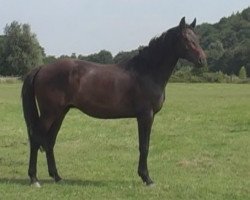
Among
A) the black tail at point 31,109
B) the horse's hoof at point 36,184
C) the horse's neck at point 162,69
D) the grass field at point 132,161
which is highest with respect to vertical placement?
the horse's neck at point 162,69

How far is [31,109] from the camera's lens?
913 centimetres

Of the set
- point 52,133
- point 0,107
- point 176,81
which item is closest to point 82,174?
point 52,133

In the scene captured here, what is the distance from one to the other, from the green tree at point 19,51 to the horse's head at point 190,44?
89.9 m

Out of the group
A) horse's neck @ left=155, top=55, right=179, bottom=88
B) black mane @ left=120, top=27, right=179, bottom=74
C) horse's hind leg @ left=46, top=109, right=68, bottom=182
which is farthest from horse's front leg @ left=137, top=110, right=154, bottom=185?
horse's hind leg @ left=46, top=109, right=68, bottom=182

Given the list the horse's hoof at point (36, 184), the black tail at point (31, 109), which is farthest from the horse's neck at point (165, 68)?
the horse's hoof at point (36, 184)

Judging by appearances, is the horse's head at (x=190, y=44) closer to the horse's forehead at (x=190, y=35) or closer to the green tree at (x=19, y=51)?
the horse's forehead at (x=190, y=35)

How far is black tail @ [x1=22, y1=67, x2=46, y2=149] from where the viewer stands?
909cm

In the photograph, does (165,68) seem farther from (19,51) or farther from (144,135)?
(19,51)

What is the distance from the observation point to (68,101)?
9047 millimetres

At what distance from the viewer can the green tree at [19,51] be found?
9881 centimetres

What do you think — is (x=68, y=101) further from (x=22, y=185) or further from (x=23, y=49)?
(x=23, y=49)

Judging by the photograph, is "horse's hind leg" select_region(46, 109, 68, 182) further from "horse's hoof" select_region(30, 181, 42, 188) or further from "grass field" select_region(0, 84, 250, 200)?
"horse's hoof" select_region(30, 181, 42, 188)

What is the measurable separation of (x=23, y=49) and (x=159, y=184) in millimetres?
94646

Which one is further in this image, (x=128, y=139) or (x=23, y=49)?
(x=23, y=49)
